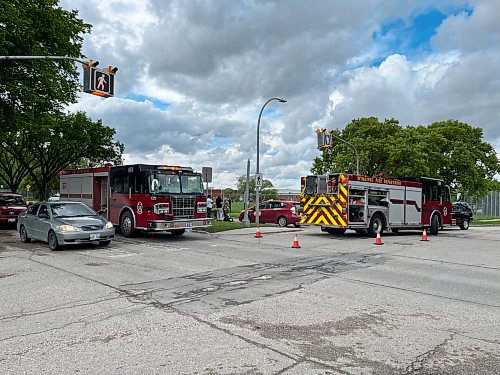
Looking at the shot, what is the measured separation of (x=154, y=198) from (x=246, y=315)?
10.2m

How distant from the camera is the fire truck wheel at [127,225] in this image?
16.8m

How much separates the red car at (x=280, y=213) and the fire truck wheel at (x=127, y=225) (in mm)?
11341

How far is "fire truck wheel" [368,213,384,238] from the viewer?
19.6 meters

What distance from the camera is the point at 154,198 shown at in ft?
52.0

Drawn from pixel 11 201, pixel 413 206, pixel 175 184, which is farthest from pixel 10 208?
pixel 413 206

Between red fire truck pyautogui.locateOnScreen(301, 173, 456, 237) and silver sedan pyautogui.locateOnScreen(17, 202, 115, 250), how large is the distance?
866 centimetres

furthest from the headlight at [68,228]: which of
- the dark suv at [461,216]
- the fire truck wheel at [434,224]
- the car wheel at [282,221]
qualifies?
the dark suv at [461,216]

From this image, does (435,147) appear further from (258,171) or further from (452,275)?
(452,275)

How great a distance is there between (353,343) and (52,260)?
8.79m

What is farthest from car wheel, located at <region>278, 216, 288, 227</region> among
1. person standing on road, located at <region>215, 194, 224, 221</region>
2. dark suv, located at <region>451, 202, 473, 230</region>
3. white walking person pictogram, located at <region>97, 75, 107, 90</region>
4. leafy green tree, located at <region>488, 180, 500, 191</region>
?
leafy green tree, located at <region>488, 180, 500, 191</region>

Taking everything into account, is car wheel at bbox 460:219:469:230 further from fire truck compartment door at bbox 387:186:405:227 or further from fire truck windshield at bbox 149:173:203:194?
fire truck windshield at bbox 149:173:203:194

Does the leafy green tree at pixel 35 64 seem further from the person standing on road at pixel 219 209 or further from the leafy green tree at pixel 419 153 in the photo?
the leafy green tree at pixel 419 153

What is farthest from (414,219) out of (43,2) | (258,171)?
(43,2)

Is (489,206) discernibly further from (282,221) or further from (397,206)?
(397,206)
